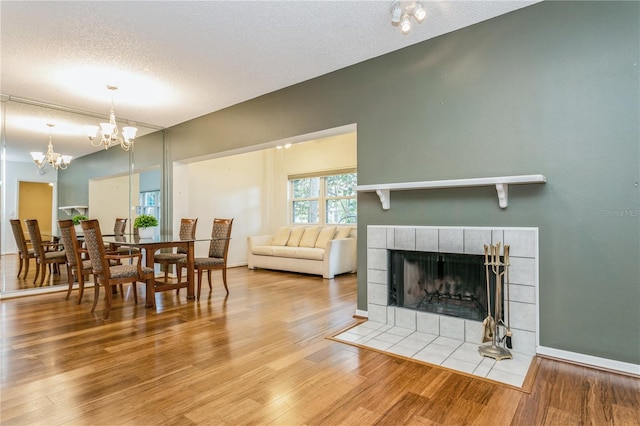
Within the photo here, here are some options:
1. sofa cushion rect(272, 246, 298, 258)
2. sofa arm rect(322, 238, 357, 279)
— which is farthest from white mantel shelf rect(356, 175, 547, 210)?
sofa cushion rect(272, 246, 298, 258)

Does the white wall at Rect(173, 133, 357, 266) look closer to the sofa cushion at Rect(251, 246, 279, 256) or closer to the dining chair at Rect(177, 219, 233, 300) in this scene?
the sofa cushion at Rect(251, 246, 279, 256)

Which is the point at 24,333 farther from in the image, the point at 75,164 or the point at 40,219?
the point at 75,164

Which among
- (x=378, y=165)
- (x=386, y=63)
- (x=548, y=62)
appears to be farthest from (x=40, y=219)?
(x=548, y=62)

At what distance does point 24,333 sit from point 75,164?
10.2 ft

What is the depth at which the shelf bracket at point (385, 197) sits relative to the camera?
3209mm

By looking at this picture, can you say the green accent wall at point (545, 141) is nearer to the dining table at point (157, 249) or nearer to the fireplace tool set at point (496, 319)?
the fireplace tool set at point (496, 319)

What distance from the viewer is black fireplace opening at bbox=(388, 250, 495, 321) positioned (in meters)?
2.80

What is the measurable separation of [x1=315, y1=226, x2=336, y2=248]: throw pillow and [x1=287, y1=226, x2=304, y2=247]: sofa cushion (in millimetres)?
473

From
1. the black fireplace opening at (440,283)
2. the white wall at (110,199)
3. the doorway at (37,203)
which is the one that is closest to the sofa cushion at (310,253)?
the black fireplace opening at (440,283)

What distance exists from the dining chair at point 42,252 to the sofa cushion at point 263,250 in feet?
10.1

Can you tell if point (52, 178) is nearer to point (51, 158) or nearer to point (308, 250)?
point (51, 158)

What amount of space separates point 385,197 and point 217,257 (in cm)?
270

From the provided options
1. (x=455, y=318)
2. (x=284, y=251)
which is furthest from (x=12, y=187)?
(x=455, y=318)

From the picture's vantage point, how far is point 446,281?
298 centimetres
